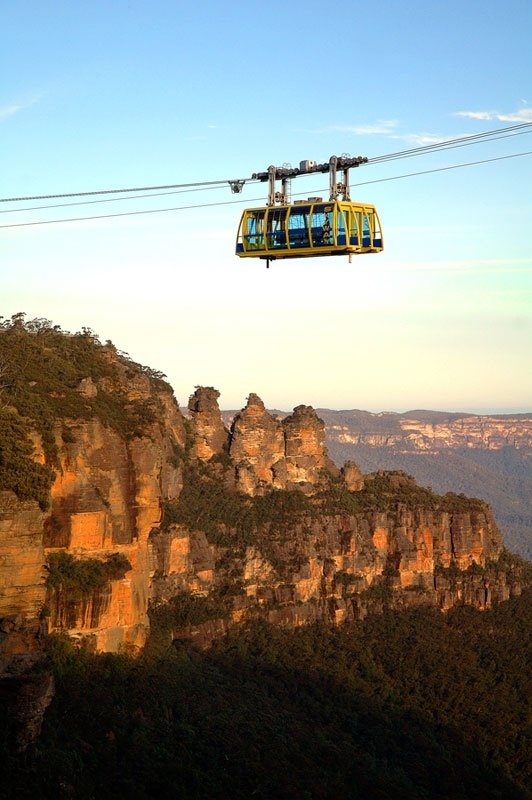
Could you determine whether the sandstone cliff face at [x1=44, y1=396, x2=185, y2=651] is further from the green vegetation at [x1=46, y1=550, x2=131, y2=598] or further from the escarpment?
the green vegetation at [x1=46, y1=550, x2=131, y2=598]

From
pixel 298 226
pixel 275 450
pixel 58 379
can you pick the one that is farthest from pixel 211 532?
pixel 298 226

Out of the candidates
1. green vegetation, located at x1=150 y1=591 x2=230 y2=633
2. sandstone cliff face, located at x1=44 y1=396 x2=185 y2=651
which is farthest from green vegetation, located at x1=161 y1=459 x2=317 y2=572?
sandstone cliff face, located at x1=44 y1=396 x2=185 y2=651

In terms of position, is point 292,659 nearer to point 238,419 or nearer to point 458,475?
point 238,419

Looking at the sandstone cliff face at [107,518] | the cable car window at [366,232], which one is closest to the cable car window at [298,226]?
the cable car window at [366,232]

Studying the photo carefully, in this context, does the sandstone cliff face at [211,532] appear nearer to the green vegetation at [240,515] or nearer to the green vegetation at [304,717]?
the green vegetation at [240,515]

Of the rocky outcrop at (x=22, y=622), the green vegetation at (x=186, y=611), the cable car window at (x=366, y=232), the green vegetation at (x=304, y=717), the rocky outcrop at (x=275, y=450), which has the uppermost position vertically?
the cable car window at (x=366, y=232)

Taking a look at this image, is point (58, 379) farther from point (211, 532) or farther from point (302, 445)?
point (302, 445)
